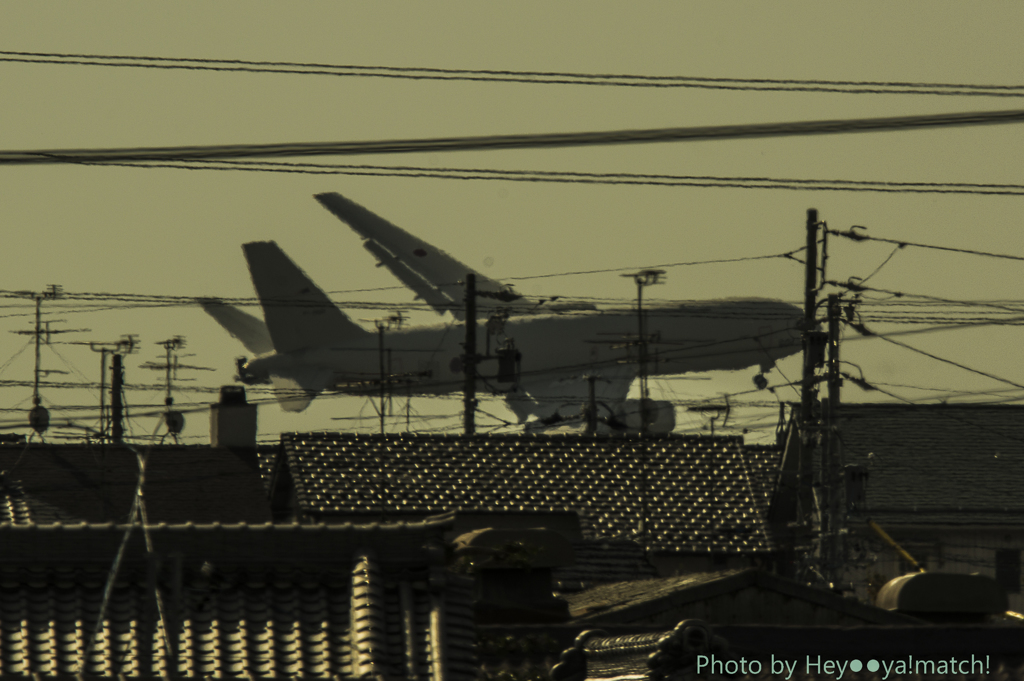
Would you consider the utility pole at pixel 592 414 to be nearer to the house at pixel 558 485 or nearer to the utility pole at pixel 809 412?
the house at pixel 558 485

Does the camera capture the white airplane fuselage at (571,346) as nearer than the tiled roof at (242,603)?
No

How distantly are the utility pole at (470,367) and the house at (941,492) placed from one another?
46.8ft

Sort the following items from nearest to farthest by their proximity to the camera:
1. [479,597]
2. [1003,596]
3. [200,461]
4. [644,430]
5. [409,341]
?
1. [1003,596]
2. [479,597]
3. [200,461]
4. [644,430]
5. [409,341]

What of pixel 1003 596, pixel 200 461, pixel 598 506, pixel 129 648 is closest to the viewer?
pixel 129 648

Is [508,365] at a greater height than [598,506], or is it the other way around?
[508,365]

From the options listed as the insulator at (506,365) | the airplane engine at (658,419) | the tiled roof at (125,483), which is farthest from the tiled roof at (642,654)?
the airplane engine at (658,419)

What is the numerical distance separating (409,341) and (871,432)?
166ft

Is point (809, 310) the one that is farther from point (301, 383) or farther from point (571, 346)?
point (301, 383)

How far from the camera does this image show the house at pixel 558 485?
132 ft

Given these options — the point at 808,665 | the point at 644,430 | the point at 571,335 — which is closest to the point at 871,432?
the point at 644,430

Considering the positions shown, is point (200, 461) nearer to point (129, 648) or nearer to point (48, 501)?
point (48, 501)

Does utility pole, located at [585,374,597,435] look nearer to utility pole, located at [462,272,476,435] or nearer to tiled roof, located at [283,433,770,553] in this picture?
utility pole, located at [462,272,476,435]

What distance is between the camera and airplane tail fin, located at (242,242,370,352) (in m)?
103

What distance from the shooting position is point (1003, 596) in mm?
19375
